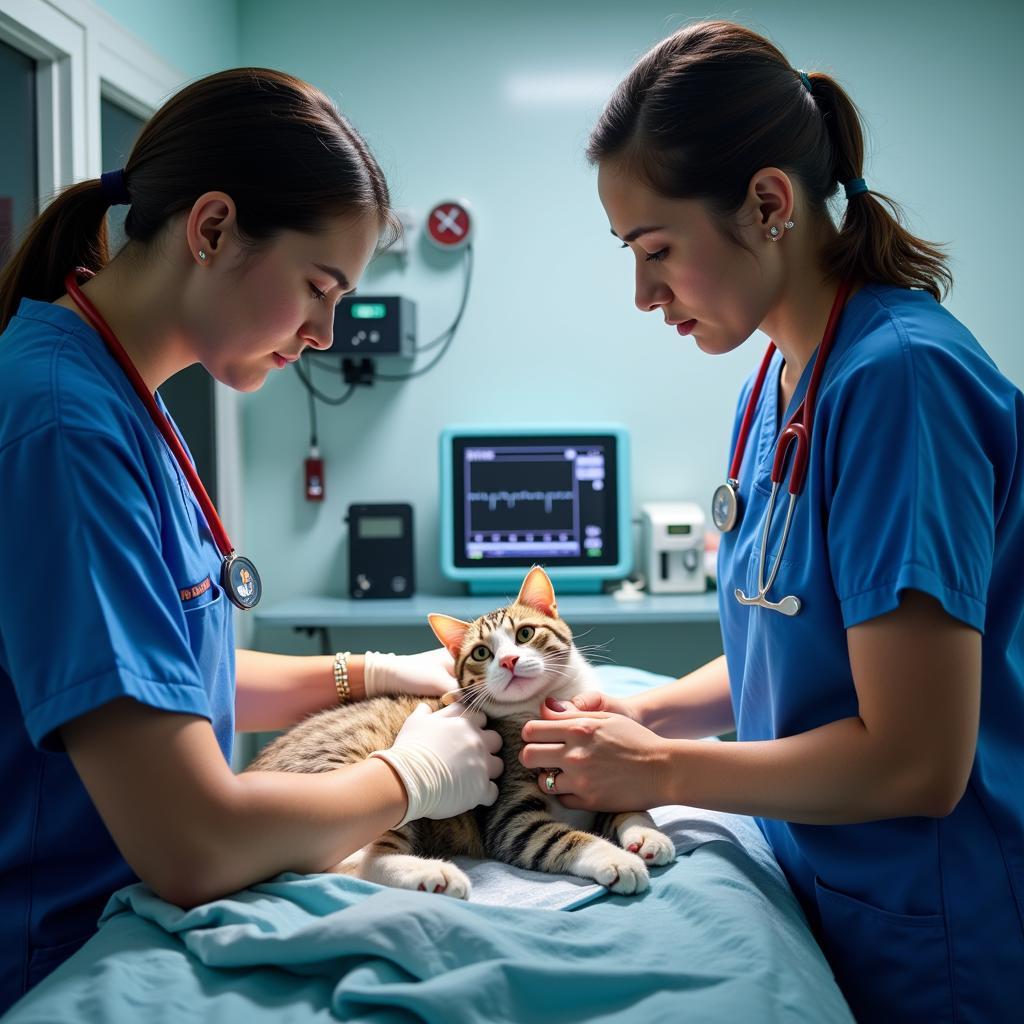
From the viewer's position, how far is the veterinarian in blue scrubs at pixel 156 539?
83cm

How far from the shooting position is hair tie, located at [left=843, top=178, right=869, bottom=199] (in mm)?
1178

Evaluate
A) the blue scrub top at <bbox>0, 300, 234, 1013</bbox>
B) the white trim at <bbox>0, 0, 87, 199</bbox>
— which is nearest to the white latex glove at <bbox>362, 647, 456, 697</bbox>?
the blue scrub top at <bbox>0, 300, 234, 1013</bbox>

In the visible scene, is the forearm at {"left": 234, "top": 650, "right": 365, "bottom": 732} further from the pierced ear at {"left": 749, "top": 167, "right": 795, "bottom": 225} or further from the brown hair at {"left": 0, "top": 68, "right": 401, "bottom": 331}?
the pierced ear at {"left": 749, "top": 167, "right": 795, "bottom": 225}

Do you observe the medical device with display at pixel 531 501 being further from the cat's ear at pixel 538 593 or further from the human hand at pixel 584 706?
the human hand at pixel 584 706

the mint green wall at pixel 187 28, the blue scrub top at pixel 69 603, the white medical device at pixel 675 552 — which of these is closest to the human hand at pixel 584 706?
the blue scrub top at pixel 69 603

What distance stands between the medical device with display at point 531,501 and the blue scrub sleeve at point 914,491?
2229mm

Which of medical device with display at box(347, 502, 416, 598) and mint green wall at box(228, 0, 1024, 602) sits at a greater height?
mint green wall at box(228, 0, 1024, 602)

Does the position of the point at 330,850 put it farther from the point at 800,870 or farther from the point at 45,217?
the point at 45,217

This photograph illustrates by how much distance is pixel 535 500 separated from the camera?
323 centimetres

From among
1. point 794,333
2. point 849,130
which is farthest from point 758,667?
point 849,130

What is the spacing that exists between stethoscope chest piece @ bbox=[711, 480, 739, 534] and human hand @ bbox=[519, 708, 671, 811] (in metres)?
0.32

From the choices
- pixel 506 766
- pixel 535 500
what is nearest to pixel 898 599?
pixel 506 766

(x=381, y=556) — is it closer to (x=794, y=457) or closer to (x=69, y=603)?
(x=794, y=457)

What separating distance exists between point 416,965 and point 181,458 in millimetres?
642
